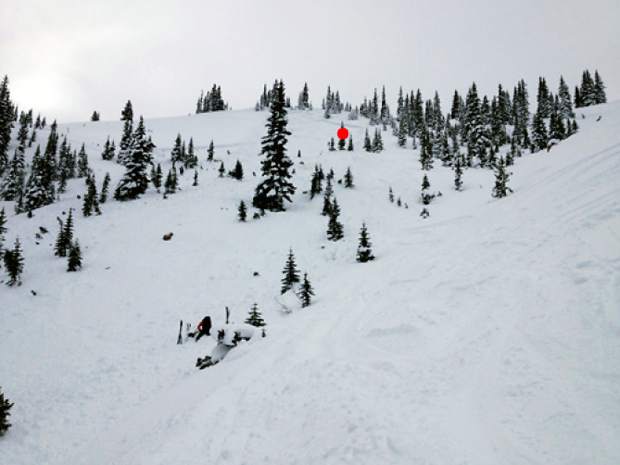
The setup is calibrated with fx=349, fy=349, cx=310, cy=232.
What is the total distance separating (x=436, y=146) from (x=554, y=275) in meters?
48.7

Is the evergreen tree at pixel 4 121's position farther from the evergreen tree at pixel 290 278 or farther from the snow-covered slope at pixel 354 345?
the evergreen tree at pixel 290 278

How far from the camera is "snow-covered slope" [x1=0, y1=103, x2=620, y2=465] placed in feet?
20.4

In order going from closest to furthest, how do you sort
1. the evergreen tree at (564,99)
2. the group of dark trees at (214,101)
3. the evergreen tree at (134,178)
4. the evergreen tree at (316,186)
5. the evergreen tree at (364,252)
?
the evergreen tree at (364,252), the evergreen tree at (316,186), the evergreen tree at (134,178), the evergreen tree at (564,99), the group of dark trees at (214,101)

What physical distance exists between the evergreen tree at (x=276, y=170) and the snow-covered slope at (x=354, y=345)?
303 inches

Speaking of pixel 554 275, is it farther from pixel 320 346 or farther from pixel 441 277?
pixel 320 346

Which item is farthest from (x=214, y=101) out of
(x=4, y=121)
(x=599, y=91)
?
(x=599, y=91)

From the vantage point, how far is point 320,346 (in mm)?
10578

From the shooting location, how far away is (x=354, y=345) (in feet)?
33.0

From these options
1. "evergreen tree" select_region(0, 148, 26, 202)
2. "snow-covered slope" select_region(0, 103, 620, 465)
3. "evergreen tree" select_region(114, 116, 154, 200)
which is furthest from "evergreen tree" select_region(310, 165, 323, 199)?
"evergreen tree" select_region(0, 148, 26, 202)

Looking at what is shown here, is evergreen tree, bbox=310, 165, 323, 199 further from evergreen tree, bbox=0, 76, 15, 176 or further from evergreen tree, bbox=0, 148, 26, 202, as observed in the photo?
evergreen tree, bbox=0, 76, 15, 176

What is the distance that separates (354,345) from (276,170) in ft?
88.5

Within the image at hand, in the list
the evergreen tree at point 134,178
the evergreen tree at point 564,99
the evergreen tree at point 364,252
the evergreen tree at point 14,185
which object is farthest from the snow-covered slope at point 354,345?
the evergreen tree at point 564,99

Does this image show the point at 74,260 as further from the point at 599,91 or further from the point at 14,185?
the point at 599,91

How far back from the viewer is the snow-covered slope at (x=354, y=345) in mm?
6230
